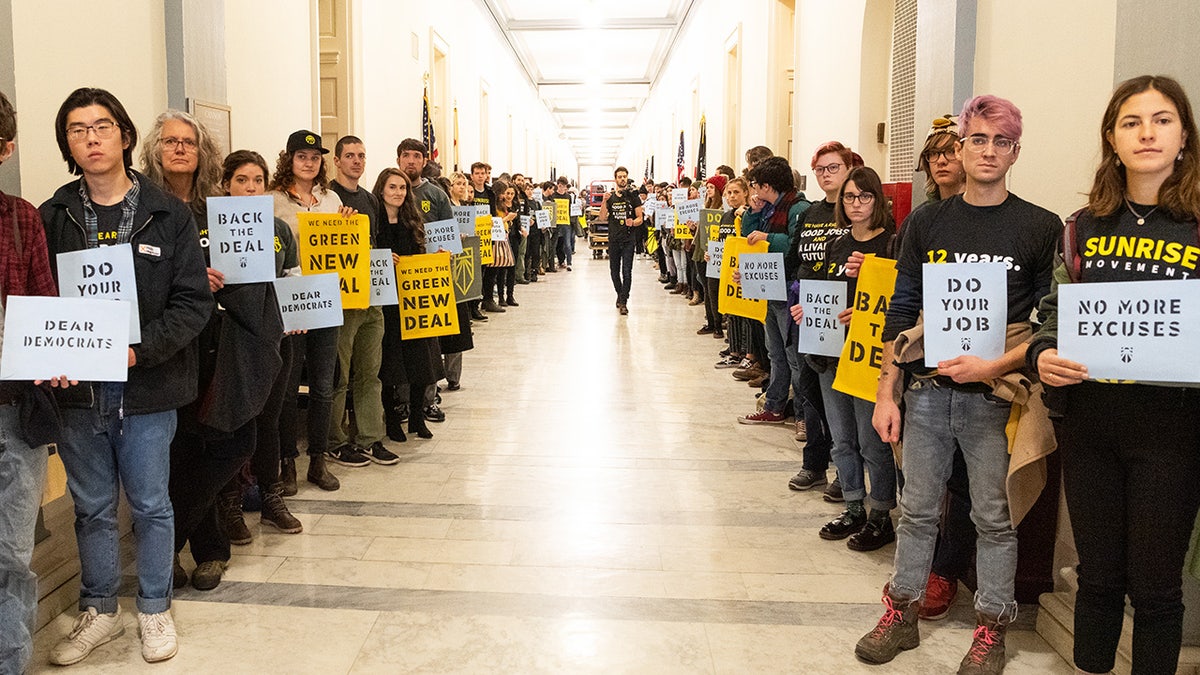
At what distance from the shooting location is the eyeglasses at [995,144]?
2707 millimetres

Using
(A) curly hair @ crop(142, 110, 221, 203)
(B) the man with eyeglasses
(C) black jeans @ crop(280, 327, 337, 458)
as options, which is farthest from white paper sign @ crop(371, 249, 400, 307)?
(B) the man with eyeglasses

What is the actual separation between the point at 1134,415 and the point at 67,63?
417 centimetres

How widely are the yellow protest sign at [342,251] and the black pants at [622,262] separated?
7.30 metres

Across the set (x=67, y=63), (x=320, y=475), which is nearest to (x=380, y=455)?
(x=320, y=475)

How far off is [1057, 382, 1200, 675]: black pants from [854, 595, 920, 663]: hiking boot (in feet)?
2.09

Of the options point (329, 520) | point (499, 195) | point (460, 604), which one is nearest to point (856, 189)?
point (460, 604)

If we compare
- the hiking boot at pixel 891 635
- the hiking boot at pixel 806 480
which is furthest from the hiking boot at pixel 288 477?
the hiking boot at pixel 891 635

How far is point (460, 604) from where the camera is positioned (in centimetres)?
346

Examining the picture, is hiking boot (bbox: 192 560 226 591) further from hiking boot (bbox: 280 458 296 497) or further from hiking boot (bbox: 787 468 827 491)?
hiking boot (bbox: 787 468 827 491)

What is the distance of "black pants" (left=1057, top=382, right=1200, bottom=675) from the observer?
7.52 feet

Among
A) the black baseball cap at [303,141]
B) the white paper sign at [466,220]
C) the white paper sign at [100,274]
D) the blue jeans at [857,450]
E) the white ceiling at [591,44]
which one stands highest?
the white ceiling at [591,44]

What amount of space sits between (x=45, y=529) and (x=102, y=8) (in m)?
2.33

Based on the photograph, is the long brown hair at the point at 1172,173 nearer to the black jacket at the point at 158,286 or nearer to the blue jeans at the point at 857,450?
the blue jeans at the point at 857,450

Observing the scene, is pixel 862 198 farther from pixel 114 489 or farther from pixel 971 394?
pixel 114 489
